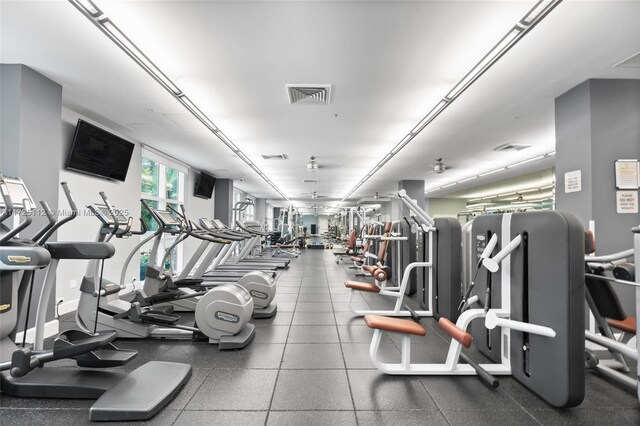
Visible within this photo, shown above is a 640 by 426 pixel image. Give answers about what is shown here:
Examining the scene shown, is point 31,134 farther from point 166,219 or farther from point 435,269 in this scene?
point 435,269

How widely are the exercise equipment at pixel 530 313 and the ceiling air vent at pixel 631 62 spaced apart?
7.02 feet

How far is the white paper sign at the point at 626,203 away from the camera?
10.7 ft

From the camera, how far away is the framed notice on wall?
3.25m

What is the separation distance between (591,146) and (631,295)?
1.62 metres

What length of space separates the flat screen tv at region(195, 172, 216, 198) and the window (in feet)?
1.74

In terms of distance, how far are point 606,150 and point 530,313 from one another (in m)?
2.46

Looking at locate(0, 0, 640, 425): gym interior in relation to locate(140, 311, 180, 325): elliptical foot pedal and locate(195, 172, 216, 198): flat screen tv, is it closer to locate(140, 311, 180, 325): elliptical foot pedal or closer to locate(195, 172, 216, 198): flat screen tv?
locate(140, 311, 180, 325): elliptical foot pedal

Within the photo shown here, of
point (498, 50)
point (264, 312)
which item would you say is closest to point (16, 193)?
point (264, 312)

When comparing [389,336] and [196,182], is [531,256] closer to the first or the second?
[389,336]

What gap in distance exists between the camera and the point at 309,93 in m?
3.73

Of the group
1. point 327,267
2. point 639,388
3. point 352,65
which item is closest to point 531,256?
point 639,388

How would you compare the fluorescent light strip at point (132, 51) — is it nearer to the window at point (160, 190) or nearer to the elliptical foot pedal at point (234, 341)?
the window at point (160, 190)

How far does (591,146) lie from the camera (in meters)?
3.29

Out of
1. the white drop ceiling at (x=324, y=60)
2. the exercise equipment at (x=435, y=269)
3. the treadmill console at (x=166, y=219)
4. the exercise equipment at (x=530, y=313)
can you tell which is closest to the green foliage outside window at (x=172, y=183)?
the white drop ceiling at (x=324, y=60)
